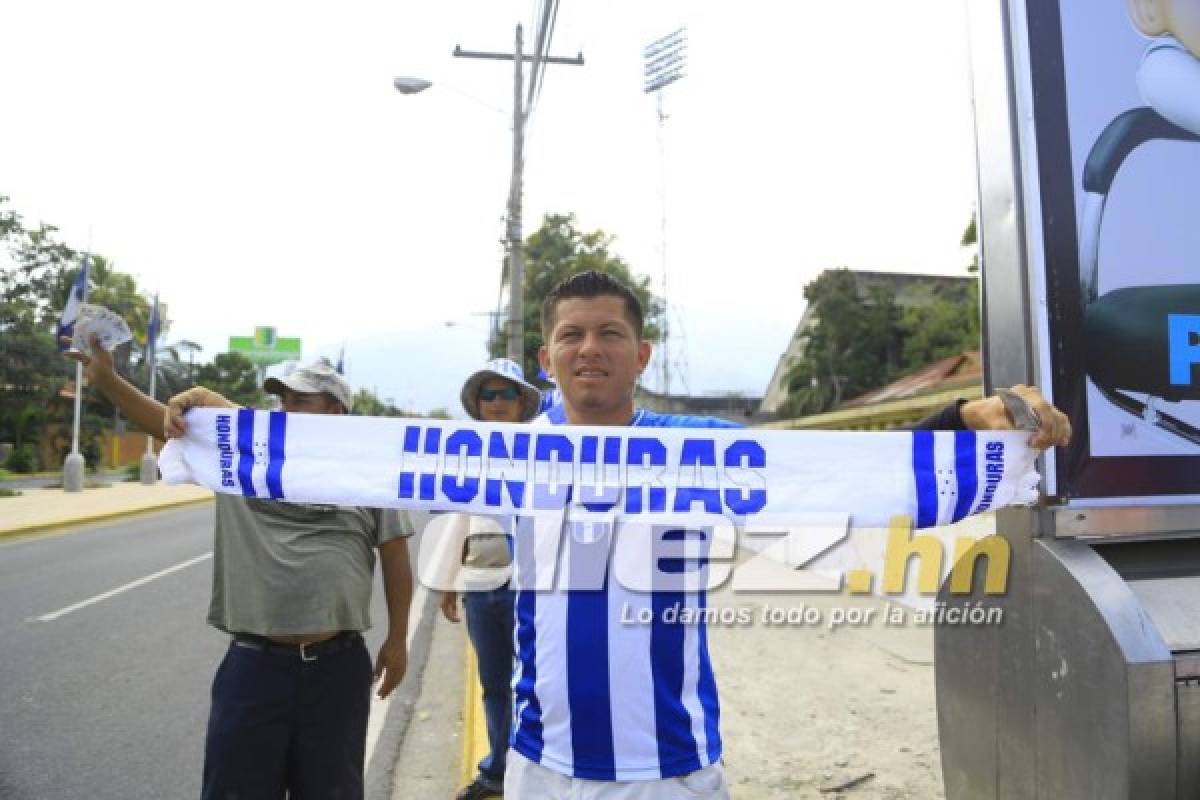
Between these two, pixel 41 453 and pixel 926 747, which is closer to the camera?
pixel 926 747

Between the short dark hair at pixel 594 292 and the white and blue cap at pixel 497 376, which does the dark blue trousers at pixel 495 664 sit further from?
the short dark hair at pixel 594 292

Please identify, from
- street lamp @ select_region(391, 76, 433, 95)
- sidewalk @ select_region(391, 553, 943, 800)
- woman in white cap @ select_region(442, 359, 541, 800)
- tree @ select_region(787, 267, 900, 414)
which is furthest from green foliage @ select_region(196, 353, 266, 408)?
woman in white cap @ select_region(442, 359, 541, 800)

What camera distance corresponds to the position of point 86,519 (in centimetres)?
1612

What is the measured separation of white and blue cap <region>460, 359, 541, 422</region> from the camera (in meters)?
4.16

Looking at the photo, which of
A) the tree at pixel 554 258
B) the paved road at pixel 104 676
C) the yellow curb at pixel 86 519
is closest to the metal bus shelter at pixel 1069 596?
the paved road at pixel 104 676

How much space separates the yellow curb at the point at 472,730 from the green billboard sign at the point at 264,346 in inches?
2025

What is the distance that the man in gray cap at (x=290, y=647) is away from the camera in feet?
8.40

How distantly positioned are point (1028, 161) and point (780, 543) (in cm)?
817

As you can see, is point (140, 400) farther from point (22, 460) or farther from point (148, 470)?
point (22, 460)

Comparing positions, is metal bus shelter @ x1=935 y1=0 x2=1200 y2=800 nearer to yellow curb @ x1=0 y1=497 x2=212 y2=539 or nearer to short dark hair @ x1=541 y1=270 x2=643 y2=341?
short dark hair @ x1=541 y1=270 x2=643 y2=341

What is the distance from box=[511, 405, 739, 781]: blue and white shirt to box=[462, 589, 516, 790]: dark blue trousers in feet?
5.90

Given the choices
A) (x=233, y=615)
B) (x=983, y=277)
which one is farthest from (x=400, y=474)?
(x=983, y=277)

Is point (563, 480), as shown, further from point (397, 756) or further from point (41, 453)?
point (41, 453)

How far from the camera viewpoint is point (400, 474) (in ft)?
8.18
